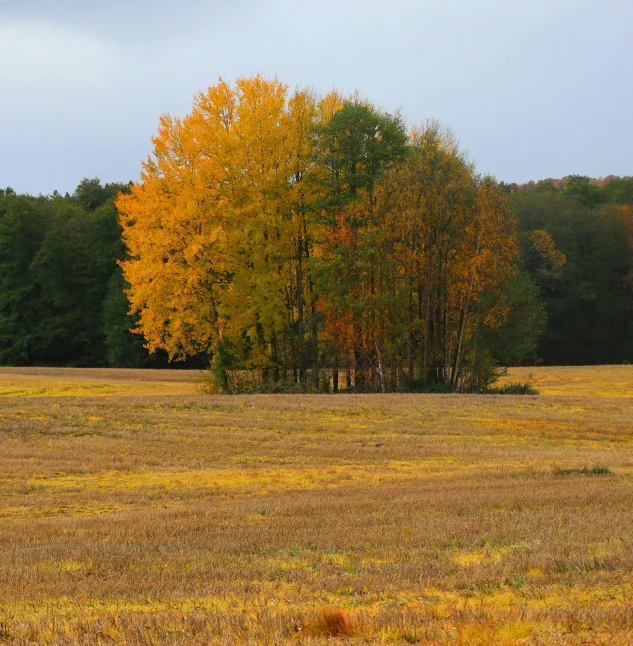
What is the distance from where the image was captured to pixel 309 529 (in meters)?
10.8

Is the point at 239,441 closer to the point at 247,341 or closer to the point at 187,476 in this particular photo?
the point at 187,476

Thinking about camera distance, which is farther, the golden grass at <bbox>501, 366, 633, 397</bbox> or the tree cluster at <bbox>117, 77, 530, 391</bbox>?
the golden grass at <bbox>501, 366, 633, 397</bbox>

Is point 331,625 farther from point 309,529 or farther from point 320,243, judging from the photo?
point 320,243

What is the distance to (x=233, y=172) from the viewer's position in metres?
38.6

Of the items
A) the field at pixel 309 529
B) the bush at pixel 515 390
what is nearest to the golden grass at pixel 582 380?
the bush at pixel 515 390

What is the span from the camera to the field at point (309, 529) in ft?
19.3

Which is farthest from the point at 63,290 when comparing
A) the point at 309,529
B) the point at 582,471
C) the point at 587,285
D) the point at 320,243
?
the point at 309,529

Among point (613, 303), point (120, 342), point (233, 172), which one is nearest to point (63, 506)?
point (233, 172)

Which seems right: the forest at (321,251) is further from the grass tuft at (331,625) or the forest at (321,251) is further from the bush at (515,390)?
the grass tuft at (331,625)

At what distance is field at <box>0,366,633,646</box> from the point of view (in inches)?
232

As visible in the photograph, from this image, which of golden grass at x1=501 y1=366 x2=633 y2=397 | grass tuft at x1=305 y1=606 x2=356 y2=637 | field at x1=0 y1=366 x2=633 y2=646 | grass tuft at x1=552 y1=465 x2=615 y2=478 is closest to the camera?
grass tuft at x1=305 y1=606 x2=356 y2=637

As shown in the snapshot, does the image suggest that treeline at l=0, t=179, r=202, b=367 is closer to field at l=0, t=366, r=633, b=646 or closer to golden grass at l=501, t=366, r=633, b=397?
golden grass at l=501, t=366, r=633, b=397

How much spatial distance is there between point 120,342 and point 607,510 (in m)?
59.9

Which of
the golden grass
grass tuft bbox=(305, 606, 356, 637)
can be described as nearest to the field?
grass tuft bbox=(305, 606, 356, 637)
